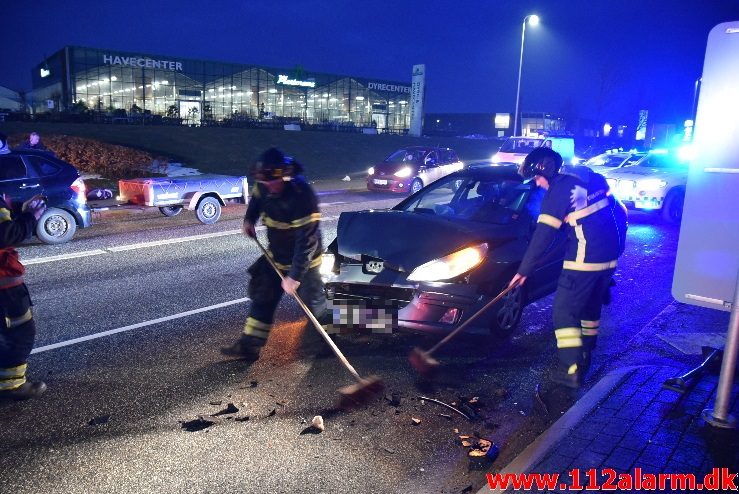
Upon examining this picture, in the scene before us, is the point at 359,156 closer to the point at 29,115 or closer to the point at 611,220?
the point at 29,115

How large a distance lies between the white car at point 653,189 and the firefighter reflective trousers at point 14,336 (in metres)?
12.4

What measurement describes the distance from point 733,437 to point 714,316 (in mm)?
3422

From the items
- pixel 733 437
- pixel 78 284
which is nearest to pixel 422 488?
pixel 733 437

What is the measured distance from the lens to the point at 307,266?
466 centimetres

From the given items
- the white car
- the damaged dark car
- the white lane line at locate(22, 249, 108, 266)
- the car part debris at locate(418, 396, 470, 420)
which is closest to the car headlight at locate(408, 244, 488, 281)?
the damaged dark car

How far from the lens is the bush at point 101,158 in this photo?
20.5 meters

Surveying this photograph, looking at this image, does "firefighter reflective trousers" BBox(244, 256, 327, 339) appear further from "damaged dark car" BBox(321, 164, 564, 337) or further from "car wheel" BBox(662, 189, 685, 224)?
"car wheel" BBox(662, 189, 685, 224)

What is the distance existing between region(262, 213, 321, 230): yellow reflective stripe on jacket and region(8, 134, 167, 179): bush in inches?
Result: 677

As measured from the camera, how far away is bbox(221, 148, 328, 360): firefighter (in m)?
4.60

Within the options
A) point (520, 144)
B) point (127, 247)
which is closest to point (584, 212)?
point (127, 247)

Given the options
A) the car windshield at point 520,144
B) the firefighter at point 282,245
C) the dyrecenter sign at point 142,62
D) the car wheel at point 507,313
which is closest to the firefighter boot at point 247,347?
the firefighter at point 282,245

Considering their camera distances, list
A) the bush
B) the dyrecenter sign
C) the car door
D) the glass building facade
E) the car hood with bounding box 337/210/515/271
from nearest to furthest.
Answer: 1. the car hood with bounding box 337/210/515/271
2. the car door
3. the bush
4. the glass building facade
5. the dyrecenter sign

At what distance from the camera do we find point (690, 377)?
4.29 m

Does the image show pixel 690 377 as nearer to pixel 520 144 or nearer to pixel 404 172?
pixel 404 172
